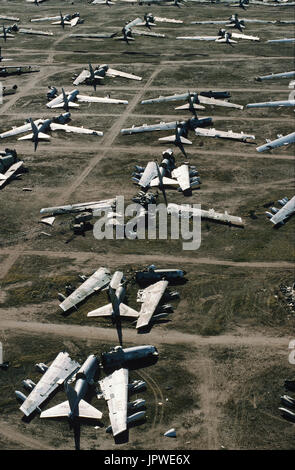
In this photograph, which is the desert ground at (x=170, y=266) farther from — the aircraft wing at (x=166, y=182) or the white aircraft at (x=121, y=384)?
the aircraft wing at (x=166, y=182)

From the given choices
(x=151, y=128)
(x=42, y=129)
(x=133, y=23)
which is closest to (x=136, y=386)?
(x=151, y=128)

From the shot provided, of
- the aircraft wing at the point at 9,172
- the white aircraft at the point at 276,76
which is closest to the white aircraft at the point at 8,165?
the aircraft wing at the point at 9,172

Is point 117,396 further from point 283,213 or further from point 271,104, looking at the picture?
point 271,104

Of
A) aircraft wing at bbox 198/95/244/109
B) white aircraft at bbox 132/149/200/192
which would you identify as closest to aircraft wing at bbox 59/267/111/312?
white aircraft at bbox 132/149/200/192

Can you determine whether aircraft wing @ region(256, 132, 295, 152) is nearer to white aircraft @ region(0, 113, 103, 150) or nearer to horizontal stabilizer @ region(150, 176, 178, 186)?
horizontal stabilizer @ region(150, 176, 178, 186)

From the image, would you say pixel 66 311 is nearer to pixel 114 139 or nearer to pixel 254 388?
pixel 254 388

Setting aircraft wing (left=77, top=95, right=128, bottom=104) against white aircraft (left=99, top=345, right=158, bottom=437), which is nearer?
white aircraft (left=99, top=345, right=158, bottom=437)
